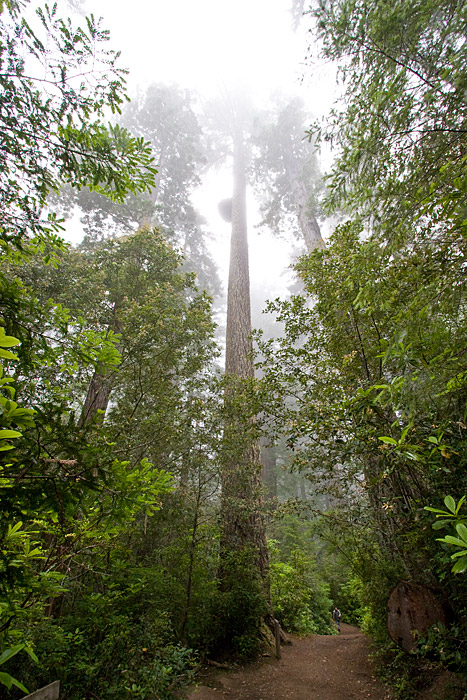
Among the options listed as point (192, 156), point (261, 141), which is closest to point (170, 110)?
point (192, 156)

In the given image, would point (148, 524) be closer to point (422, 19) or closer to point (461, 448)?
point (461, 448)

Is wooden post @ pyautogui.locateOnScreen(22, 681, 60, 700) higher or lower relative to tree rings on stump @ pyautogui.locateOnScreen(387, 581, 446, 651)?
lower

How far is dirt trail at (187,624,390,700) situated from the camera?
12.5 ft

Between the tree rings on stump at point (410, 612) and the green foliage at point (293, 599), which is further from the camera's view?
the green foliage at point (293, 599)

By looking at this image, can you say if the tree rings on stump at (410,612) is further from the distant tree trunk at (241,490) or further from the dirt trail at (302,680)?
the distant tree trunk at (241,490)

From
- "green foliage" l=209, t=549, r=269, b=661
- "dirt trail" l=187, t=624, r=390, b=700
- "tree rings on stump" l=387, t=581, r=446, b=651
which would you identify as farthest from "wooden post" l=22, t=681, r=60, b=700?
"tree rings on stump" l=387, t=581, r=446, b=651

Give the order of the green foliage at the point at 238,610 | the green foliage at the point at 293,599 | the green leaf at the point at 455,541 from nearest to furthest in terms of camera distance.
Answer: the green leaf at the point at 455,541 → the green foliage at the point at 238,610 → the green foliage at the point at 293,599

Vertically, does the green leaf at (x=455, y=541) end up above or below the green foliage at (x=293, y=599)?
above

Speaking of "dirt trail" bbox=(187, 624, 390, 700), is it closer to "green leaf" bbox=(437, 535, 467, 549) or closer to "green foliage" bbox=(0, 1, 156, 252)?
"green leaf" bbox=(437, 535, 467, 549)

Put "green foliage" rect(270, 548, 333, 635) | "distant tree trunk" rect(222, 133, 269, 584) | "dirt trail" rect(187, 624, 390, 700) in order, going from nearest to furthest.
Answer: "dirt trail" rect(187, 624, 390, 700) → "distant tree trunk" rect(222, 133, 269, 584) → "green foliage" rect(270, 548, 333, 635)

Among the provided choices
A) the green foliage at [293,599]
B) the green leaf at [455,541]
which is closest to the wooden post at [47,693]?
the green leaf at [455,541]

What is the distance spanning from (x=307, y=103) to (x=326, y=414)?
1860 centimetres

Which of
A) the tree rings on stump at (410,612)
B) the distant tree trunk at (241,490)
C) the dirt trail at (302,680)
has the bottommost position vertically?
the dirt trail at (302,680)

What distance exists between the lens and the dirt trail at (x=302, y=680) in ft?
12.5
